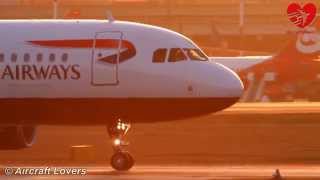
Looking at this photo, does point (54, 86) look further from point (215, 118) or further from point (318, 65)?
point (318, 65)

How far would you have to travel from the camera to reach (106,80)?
27328 millimetres

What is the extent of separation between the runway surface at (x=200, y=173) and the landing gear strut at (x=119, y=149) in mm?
209

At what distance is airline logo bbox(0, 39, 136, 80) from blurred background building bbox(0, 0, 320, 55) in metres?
81.2

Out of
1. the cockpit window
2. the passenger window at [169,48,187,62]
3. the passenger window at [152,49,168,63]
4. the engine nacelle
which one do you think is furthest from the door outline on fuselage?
the engine nacelle

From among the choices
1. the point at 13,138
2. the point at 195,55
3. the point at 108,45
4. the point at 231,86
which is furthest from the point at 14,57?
the point at 231,86

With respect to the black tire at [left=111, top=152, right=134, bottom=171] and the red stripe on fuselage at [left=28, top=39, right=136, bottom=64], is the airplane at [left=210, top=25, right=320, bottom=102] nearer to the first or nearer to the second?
the red stripe on fuselage at [left=28, top=39, right=136, bottom=64]

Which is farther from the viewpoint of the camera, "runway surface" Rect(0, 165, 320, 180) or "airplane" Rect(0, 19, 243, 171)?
"airplane" Rect(0, 19, 243, 171)

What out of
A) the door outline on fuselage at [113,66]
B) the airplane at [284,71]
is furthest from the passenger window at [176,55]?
the airplane at [284,71]

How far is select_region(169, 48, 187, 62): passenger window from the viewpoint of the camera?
1090 inches

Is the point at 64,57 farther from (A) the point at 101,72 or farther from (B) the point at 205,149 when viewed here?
(B) the point at 205,149

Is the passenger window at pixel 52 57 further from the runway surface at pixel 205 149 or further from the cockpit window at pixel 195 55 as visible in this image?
→ the cockpit window at pixel 195 55

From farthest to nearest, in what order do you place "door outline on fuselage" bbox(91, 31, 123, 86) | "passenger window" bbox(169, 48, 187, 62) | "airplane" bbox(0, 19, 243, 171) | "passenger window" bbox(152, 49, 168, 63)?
"passenger window" bbox(169, 48, 187, 62)
"passenger window" bbox(152, 49, 168, 63)
"door outline on fuselage" bbox(91, 31, 123, 86)
"airplane" bbox(0, 19, 243, 171)

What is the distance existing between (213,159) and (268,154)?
2049 mm

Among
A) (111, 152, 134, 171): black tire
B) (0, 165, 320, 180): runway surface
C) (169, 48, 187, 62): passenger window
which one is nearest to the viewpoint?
(0, 165, 320, 180): runway surface
